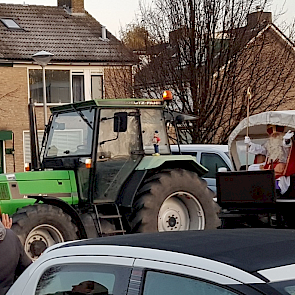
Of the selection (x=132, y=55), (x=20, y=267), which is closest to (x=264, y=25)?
(x=132, y=55)

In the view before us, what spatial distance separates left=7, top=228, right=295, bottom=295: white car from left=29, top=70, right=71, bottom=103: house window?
2522 cm

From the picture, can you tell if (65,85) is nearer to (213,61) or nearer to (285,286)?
(213,61)

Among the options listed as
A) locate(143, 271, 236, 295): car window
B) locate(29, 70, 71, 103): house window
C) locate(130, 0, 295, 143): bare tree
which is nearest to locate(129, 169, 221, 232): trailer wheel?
locate(143, 271, 236, 295): car window

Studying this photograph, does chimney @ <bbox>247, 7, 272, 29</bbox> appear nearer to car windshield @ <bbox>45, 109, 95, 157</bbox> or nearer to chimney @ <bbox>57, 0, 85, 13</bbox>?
car windshield @ <bbox>45, 109, 95, 157</bbox>

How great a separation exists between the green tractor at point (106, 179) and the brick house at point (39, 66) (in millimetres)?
14877

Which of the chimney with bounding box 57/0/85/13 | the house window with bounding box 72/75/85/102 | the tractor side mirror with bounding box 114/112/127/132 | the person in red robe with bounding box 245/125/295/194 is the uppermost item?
the chimney with bounding box 57/0/85/13

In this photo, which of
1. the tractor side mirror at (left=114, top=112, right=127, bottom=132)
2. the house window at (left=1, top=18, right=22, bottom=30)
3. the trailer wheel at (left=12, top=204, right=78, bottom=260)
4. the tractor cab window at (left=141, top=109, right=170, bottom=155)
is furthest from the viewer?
the house window at (left=1, top=18, right=22, bottom=30)

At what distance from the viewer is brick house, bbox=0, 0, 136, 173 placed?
2786cm

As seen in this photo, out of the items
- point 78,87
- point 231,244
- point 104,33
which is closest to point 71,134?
point 231,244

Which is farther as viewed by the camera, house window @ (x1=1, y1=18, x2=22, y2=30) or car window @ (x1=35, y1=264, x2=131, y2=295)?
house window @ (x1=1, y1=18, x2=22, y2=30)

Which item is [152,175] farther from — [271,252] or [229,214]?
[271,252]

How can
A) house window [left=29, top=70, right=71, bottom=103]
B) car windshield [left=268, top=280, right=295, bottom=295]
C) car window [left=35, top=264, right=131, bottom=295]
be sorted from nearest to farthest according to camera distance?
car windshield [left=268, top=280, right=295, bottom=295] → car window [left=35, top=264, right=131, bottom=295] → house window [left=29, top=70, right=71, bottom=103]

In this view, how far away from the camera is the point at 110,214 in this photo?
1030 centimetres

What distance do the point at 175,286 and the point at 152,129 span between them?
7863mm
